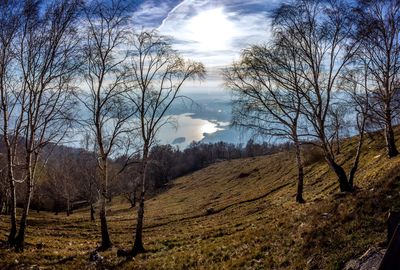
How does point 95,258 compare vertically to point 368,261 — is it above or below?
below

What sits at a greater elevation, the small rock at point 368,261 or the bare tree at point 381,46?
the bare tree at point 381,46

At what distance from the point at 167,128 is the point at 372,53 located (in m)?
17.7

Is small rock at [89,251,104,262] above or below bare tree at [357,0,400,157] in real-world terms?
below

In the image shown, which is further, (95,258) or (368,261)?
(95,258)

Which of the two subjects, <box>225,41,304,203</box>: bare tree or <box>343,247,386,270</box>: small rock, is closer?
<box>343,247,386,270</box>: small rock

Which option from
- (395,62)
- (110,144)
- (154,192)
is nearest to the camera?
(110,144)

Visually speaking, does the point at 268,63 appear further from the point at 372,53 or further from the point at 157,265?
the point at 157,265

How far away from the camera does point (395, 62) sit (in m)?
28.9

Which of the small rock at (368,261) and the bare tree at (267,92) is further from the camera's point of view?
the bare tree at (267,92)

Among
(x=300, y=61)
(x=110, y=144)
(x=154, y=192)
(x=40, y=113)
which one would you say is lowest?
(x=154, y=192)

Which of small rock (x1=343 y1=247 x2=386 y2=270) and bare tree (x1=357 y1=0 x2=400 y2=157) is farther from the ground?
bare tree (x1=357 y1=0 x2=400 y2=157)

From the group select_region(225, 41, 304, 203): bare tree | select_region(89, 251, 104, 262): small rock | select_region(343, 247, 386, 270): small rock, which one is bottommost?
select_region(89, 251, 104, 262): small rock

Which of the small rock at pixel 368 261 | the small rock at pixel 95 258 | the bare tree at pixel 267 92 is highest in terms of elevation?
the bare tree at pixel 267 92

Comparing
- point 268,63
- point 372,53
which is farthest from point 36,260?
point 372,53
